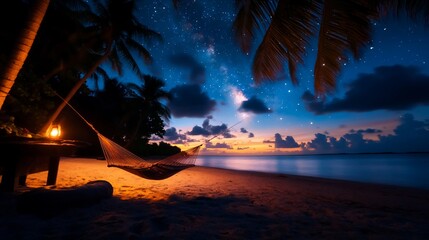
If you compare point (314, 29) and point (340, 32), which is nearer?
point (340, 32)

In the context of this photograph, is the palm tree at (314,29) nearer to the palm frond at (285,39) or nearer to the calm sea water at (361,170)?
the palm frond at (285,39)

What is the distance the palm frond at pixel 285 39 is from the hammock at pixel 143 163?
155 cm

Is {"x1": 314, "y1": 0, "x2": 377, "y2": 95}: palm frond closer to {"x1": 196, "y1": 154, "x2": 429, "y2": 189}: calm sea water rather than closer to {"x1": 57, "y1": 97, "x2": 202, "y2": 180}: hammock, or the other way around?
{"x1": 57, "y1": 97, "x2": 202, "y2": 180}: hammock

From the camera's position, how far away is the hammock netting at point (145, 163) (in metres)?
3.06

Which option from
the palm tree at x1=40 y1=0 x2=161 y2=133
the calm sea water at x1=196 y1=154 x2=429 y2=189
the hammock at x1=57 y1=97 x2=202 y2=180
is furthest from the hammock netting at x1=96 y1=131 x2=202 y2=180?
the calm sea water at x1=196 y1=154 x2=429 y2=189

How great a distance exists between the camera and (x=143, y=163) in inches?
143

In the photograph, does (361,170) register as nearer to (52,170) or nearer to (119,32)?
(119,32)

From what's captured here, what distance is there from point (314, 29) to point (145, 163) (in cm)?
279

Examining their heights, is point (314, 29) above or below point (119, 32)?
below

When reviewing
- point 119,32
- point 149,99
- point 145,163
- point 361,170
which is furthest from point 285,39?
point 361,170

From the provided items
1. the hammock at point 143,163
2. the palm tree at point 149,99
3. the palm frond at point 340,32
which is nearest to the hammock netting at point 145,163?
the hammock at point 143,163

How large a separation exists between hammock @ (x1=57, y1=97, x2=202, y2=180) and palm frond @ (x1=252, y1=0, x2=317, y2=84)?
155 centimetres

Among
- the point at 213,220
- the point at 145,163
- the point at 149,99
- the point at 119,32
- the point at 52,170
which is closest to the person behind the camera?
the point at 213,220

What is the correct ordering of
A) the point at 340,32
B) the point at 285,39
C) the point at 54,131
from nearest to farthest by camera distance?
the point at 340,32 → the point at 285,39 → the point at 54,131
